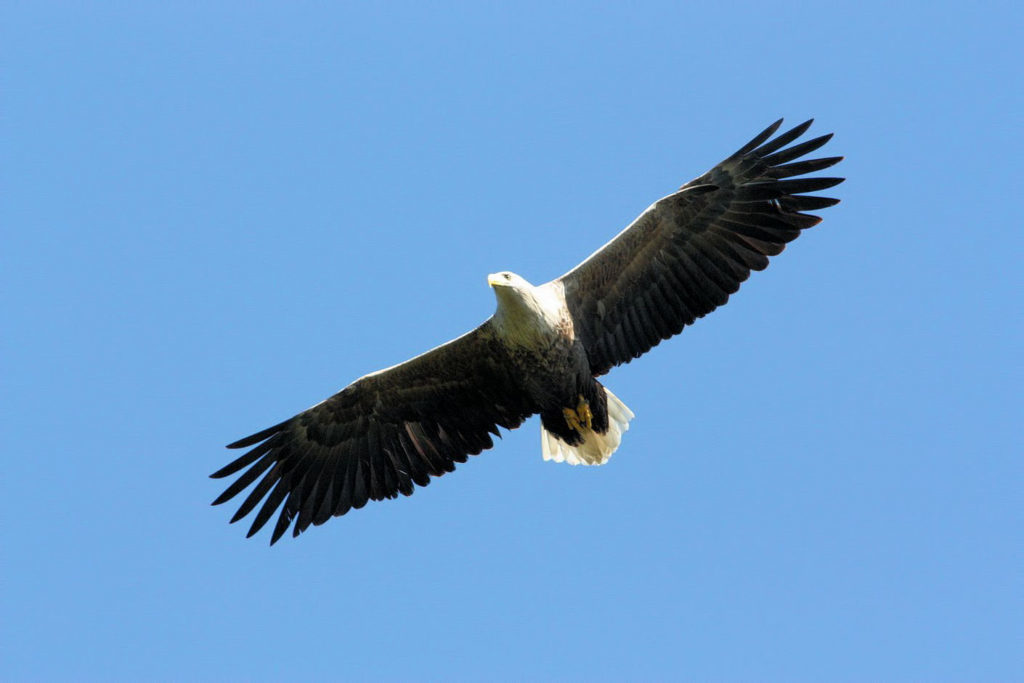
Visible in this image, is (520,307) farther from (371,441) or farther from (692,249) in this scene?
(371,441)

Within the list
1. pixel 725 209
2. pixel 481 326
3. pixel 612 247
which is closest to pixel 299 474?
pixel 481 326

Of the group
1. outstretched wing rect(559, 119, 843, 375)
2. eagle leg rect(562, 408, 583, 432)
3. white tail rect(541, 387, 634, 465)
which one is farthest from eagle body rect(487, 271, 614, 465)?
white tail rect(541, 387, 634, 465)

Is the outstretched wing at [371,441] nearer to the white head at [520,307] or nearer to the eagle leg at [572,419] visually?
the eagle leg at [572,419]

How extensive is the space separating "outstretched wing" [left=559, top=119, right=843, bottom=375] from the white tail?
30.1 inches

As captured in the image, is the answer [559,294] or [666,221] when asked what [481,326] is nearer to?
[559,294]

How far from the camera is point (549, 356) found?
11133mm

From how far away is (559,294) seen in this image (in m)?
11.5

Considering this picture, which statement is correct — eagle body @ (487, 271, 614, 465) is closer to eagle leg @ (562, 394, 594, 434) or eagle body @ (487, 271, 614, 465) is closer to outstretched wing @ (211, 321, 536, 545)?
eagle leg @ (562, 394, 594, 434)

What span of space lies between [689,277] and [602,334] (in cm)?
89

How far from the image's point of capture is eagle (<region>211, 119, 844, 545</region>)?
11375 mm

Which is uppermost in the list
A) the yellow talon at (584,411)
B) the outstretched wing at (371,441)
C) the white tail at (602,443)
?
the outstretched wing at (371,441)

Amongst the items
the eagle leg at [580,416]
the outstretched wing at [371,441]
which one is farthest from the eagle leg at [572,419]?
the outstretched wing at [371,441]

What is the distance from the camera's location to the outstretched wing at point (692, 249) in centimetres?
1151

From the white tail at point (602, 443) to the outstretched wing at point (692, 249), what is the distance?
30.1 inches
